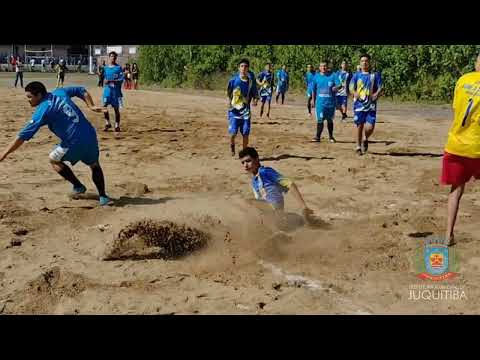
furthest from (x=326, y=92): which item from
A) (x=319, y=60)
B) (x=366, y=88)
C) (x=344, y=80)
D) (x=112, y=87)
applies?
(x=319, y=60)

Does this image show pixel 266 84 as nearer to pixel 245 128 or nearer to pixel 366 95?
pixel 366 95

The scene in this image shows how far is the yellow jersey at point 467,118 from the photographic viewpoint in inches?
211

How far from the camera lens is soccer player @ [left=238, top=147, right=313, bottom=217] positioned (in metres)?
6.05

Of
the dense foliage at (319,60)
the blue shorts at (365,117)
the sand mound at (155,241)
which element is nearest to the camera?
the sand mound at (155,241)

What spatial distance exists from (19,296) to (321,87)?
31.4 ft

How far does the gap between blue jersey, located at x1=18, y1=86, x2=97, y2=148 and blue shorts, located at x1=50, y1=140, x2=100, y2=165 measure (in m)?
0.05

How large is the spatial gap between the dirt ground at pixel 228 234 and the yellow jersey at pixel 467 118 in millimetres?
1043

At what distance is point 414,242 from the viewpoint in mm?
5977

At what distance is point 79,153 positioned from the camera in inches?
281

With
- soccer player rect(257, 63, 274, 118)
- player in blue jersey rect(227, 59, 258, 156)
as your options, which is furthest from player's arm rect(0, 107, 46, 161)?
soccer player rect(257, 63, 274, 118)

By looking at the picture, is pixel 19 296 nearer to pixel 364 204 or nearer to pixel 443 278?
pixel 443 278

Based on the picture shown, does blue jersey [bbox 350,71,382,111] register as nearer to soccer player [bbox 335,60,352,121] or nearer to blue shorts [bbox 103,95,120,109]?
soccer player [bbox 335,60,352,121]

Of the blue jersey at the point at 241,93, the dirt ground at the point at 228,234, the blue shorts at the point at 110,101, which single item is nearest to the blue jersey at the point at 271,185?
the dirt ground at the point at 228,234

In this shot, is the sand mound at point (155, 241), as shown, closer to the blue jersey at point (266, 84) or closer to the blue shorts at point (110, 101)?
the blue shorts at point (110, 101)
